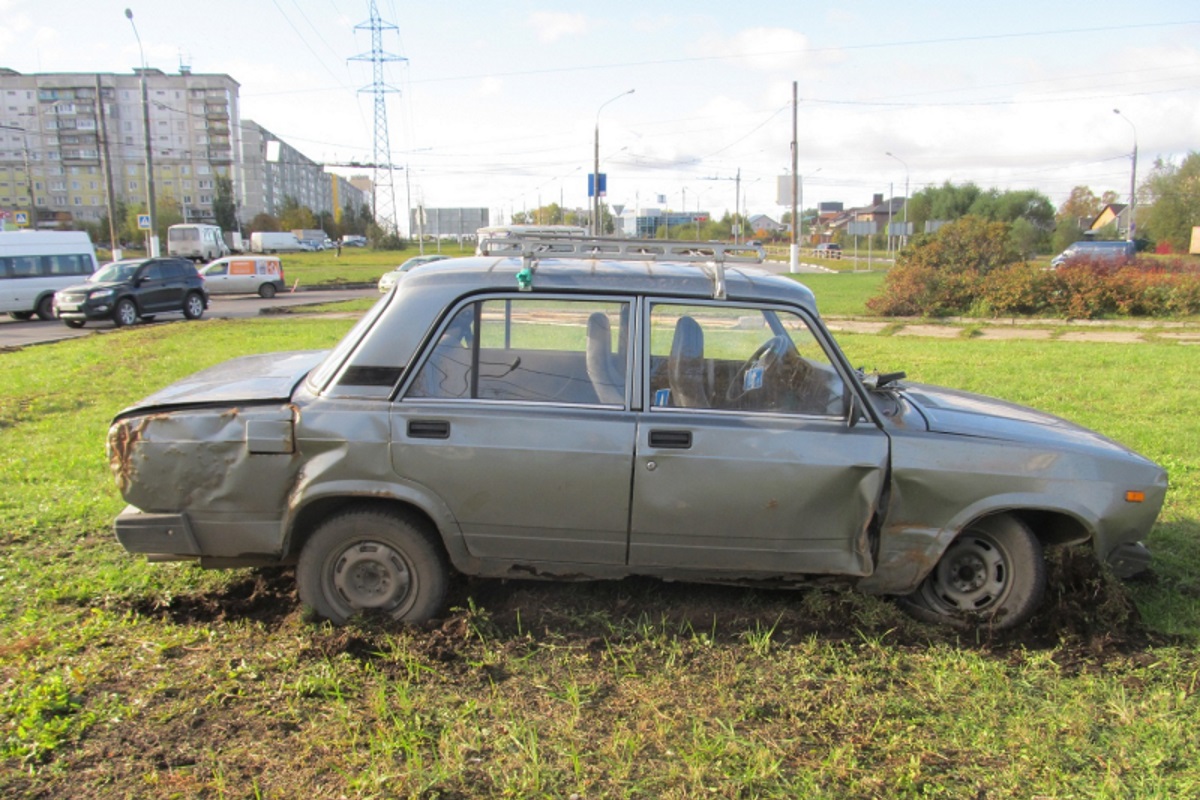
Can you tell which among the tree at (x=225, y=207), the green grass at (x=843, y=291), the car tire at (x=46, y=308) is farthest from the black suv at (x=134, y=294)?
the tree at (x=225, y=207)

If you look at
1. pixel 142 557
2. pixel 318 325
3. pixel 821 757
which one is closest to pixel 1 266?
pixel 318 325

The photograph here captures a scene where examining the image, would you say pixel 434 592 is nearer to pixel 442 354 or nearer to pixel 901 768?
pixel 442 354

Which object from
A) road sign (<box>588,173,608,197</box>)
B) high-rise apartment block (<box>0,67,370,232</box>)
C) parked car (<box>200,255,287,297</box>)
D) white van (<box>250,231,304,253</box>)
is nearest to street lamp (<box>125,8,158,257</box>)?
parked car (<box>200,255,287,297</box>)

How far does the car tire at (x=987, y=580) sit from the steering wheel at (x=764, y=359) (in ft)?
3.82

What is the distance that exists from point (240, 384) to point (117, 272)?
69.5 feet

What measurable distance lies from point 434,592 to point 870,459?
2.04m

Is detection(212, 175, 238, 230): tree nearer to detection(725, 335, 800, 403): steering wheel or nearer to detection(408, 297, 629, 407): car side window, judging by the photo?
detection(408, 297, 629, 407): car side window

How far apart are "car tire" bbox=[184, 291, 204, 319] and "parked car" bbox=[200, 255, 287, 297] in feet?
28.9

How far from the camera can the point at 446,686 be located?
3.45 metres

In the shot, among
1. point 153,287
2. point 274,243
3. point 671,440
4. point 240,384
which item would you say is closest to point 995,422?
point 671,440

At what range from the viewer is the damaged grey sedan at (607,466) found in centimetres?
375

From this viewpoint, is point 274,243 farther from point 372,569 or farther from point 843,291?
point 372,569

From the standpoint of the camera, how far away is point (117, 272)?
72.7 ft

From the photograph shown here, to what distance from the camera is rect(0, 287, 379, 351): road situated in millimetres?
19402
